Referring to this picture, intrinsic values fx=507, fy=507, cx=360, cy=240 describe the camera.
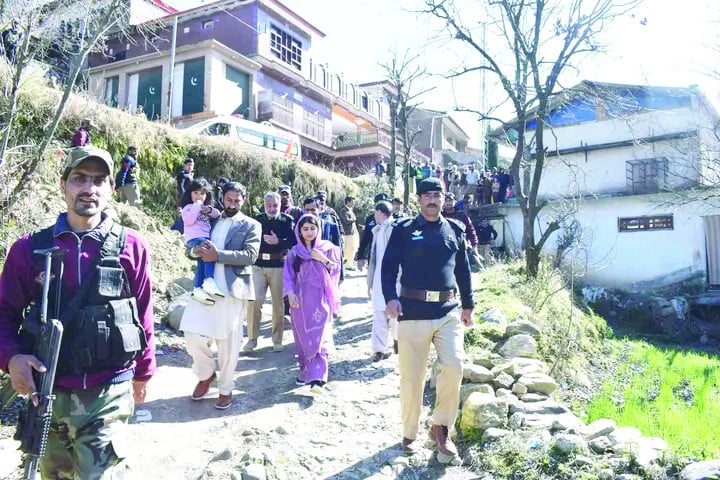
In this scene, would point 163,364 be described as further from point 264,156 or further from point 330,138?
point 330,138

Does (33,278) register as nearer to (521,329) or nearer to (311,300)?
(311,300)

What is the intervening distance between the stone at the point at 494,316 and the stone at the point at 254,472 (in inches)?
175

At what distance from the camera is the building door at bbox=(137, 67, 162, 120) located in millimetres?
22013

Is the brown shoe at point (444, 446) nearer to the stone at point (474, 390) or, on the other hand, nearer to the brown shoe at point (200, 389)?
the stone at point (474, 390)

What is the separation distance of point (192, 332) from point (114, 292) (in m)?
2.30

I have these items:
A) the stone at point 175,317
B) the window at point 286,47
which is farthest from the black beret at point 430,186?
the window at point 286,47

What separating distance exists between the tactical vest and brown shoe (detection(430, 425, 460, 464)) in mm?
2317

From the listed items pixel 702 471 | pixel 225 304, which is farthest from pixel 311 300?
pixel 702 471

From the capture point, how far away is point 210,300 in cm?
438

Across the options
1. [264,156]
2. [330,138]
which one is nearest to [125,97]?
[330,138]

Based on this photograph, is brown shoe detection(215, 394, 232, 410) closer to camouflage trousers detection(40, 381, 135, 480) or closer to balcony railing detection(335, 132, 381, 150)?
camouflage trousers detection(40, 381, 135, 480)

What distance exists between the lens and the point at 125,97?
22625mm

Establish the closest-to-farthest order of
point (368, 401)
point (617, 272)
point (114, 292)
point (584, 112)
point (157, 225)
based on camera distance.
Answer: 1. point (114, 292)
2. point (368, 401)
3. point (157, 225)
4. point (617, 272)
5. point (584, 112)

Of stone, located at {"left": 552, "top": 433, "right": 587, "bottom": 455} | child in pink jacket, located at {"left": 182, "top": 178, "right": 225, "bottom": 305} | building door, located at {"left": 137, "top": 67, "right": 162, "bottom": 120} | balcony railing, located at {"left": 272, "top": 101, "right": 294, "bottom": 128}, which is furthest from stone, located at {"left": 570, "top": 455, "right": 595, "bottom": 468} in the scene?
building door, located at {"left": 137, "top": 67, "right": 162, "bottom": 120}
